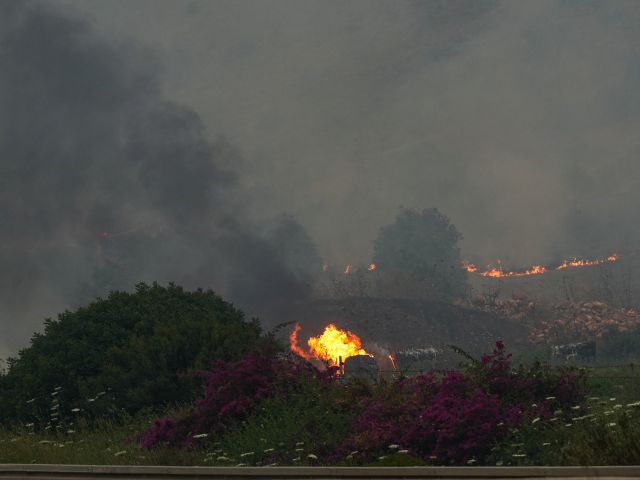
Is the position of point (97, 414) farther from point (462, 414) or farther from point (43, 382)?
point (462, 414)

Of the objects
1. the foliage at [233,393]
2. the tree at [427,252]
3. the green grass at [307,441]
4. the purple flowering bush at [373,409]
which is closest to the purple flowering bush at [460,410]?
the purple flowering bush at [373,409]

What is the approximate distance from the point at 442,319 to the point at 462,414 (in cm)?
6685

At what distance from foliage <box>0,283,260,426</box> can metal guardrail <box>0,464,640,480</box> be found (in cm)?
1033

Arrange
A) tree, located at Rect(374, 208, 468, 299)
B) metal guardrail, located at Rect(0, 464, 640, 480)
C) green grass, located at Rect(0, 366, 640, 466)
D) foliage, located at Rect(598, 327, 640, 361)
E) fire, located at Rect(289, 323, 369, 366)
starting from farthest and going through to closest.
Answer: tree, located at Rect(374, 208, 468, 299)
fire, located at Rect(289, 323, 369, 366)
foliage, located at Rect(598, 327, 640, 361)
green grass, located at Rect(0, 366, 640, 466)
metal guardrail, located at Rect(0, 464, 640, 480)

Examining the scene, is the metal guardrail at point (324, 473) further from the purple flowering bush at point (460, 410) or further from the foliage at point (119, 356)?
the foliage at point (119, 356)

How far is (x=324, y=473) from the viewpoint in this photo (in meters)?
8.95

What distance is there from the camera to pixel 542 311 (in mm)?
82562

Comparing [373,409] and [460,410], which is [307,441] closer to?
[373,409]

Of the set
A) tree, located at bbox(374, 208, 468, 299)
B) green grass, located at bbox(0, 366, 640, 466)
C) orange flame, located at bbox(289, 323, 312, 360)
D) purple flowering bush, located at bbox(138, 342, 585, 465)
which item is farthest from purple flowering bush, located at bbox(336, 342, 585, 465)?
tree, located at bbox(374, 208, 468, 299)

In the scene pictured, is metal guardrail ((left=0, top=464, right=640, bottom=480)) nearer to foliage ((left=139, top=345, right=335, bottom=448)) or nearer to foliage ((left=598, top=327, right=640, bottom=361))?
foliage ((left=139, top=345, right=335, bottom=448))

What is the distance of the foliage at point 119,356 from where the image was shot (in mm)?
22359

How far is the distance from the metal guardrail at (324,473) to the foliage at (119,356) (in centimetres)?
1033

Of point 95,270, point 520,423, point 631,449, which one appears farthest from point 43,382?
point 95,270

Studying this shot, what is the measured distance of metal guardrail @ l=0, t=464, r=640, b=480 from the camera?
26.9ft
